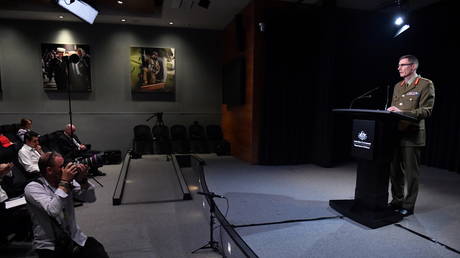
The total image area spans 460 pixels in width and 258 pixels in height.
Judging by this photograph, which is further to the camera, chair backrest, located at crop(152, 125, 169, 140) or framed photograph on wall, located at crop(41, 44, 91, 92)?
chair backrest, located at crop(152, 125, 169, 140)

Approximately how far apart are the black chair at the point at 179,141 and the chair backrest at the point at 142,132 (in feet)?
2.13

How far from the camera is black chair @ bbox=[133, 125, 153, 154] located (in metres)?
7.89

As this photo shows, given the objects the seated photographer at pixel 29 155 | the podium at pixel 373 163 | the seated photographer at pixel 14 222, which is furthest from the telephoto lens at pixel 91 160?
the podium at pixel 373 163

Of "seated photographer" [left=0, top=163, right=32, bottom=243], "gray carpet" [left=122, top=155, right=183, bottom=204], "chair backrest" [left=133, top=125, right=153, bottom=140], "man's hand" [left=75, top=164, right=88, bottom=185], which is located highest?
"man's hand" [left=75, top=164, right=88, bottom=185]

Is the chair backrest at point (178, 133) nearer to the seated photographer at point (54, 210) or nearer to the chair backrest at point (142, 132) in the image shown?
the chair backrest at point (142, 132)

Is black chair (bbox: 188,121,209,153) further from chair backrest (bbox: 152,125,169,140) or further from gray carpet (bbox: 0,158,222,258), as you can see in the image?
gray carpet (bbox: 0,158,222,258)

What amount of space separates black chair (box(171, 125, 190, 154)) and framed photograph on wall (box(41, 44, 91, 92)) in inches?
107

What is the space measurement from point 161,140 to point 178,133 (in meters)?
0.56

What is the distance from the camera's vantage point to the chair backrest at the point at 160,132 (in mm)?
8016

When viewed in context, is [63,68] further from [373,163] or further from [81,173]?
[373,163]

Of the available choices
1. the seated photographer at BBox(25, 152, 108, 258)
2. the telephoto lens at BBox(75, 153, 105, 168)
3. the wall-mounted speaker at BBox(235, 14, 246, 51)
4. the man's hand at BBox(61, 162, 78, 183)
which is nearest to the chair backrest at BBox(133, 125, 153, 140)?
the telephoto lens at BBox(75, 153, 105, 168)

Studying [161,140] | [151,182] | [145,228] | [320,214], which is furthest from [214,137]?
[320,214]

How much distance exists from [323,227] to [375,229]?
53 centimetres

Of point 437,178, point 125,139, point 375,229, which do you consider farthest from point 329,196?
point 125,139
